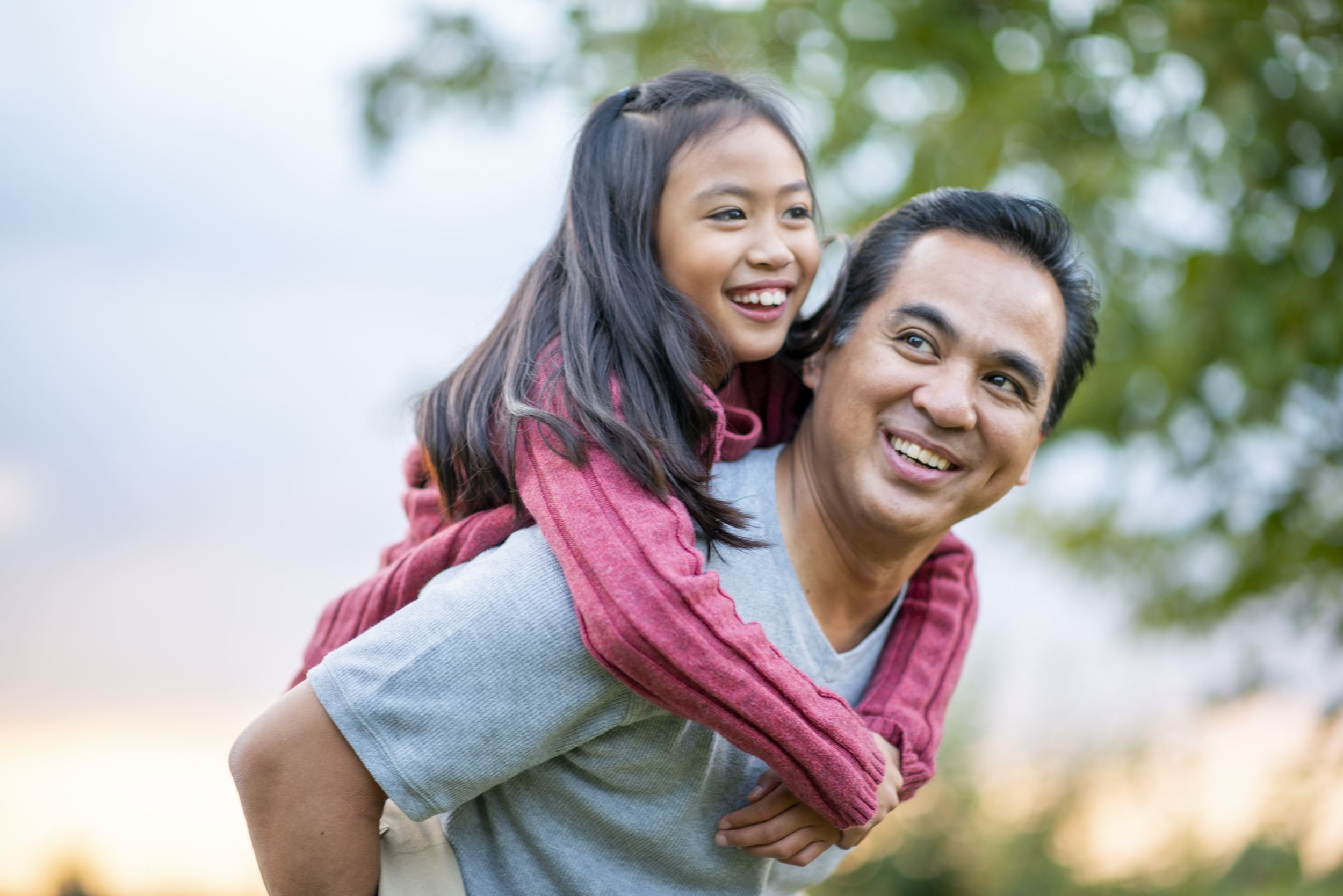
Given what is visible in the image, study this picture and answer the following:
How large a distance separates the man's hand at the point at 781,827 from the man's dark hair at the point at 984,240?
0.78 metres

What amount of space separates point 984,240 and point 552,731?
1.15 m

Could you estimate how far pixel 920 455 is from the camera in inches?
78.4

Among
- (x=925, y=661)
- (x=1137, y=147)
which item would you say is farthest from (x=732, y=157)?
(x=1137, y=147)

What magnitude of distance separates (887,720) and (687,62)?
1.53 metres

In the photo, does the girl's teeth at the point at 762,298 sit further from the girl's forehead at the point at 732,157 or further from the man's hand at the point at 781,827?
the man's hand at the point at 781,827

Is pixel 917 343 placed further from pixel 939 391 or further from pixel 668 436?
pixel 668 436

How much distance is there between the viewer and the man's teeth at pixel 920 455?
6.53 ft

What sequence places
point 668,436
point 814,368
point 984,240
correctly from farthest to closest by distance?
1. point 814,368
2. point 984,240
3. point 668,436

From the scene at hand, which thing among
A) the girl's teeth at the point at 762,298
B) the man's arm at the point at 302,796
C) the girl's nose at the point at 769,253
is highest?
the girl's nose at the point at 769,253

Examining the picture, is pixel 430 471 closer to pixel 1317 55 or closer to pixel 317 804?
pixel 317 804

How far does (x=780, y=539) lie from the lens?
203 cm

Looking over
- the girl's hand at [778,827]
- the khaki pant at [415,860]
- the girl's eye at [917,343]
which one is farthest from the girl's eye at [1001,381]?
the khaki pant at [415,860]

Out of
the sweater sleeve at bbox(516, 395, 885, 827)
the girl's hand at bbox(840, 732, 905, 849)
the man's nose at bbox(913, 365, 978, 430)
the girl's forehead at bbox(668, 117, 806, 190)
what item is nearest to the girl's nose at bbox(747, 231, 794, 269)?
the girl's forehead at bbox(668, 117, 806, 190)

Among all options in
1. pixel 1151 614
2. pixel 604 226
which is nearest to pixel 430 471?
pixel 604 226
